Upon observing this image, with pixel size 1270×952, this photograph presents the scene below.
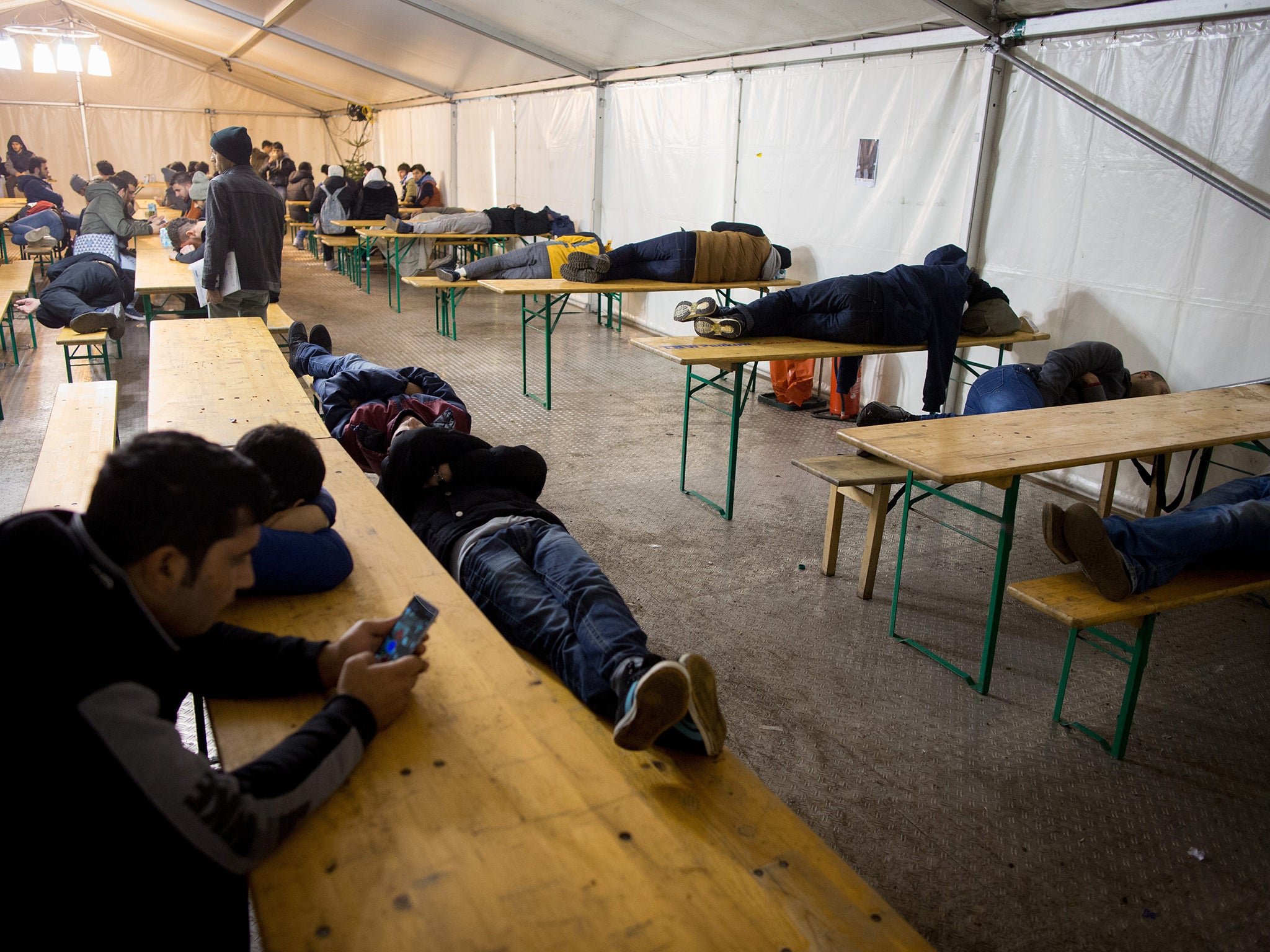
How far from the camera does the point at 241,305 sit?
4.80 metres

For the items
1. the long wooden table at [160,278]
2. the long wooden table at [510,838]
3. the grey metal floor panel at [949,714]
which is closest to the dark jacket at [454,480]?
the long wooden table at [510,838]

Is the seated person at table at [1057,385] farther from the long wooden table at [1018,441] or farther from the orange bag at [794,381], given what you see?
the orange bag at [794,381]

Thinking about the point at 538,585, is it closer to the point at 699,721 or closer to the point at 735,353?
the point at 699,721

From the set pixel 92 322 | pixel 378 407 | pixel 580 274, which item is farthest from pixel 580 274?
pixel 92 322

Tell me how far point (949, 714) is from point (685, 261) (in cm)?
338

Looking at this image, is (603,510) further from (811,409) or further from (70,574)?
(70,574)

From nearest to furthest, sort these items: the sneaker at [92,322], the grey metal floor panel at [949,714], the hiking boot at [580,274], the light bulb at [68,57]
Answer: the grey metal floor panel at [949,714]
the sneaker at [92,322]
the hiking boot at [580,274]
the light bulb at [68,57]

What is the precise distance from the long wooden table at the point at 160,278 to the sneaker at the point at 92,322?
205mm

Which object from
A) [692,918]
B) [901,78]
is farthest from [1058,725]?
[901,78]

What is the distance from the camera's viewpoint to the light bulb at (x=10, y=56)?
35.9 feet

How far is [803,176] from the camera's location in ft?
18.7

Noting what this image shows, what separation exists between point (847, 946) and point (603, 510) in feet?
8.27

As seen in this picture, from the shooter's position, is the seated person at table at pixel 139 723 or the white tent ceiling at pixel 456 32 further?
the white tent ceiling at pixel 456 32

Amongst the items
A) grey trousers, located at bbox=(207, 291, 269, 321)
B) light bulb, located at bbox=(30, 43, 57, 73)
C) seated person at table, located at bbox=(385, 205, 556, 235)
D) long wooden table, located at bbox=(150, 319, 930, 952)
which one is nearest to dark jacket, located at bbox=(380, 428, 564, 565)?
long wooden table, located at bbox=(150, 319, 930, 952)
